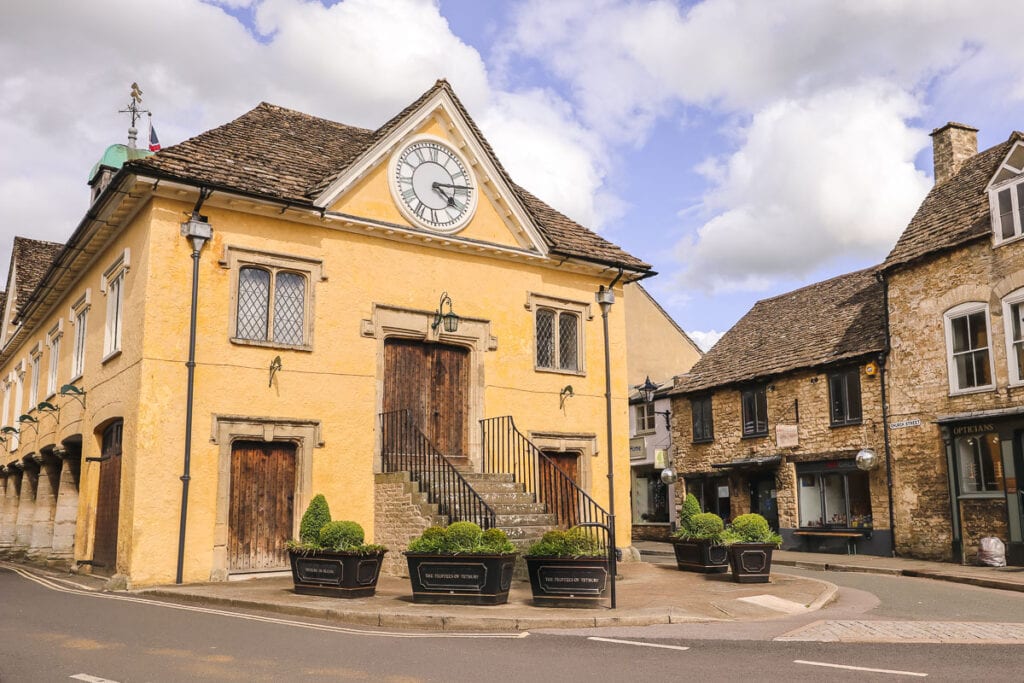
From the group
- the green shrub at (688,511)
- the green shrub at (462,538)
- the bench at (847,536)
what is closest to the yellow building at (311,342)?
the green shrub at (688,511)

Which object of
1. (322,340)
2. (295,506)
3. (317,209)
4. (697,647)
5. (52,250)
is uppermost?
(52,250)

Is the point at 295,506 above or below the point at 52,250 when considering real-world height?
below

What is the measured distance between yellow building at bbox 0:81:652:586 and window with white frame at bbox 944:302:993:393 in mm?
7667

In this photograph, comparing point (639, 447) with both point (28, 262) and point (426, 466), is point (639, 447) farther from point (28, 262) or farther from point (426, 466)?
point (28, 262)

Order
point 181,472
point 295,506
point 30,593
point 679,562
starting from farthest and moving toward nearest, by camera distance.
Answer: point 679,562, point 295,506, point 181,472, point 30,593

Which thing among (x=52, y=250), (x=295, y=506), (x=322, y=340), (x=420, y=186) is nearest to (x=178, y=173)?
(x=322, y=340)

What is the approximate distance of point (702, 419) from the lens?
102 feet

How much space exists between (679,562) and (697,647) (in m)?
8.46

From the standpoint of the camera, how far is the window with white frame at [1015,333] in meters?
19.4

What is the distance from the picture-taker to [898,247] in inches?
914

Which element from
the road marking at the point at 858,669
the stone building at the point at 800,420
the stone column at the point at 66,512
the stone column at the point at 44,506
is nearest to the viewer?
the road marking at the point at 858,669

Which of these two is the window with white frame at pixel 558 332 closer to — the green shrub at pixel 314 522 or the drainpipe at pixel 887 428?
the green shrub at pixel 314 522

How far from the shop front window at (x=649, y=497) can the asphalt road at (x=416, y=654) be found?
23733 millimetres

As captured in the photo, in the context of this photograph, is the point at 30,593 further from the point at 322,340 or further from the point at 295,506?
the point at 322,340
